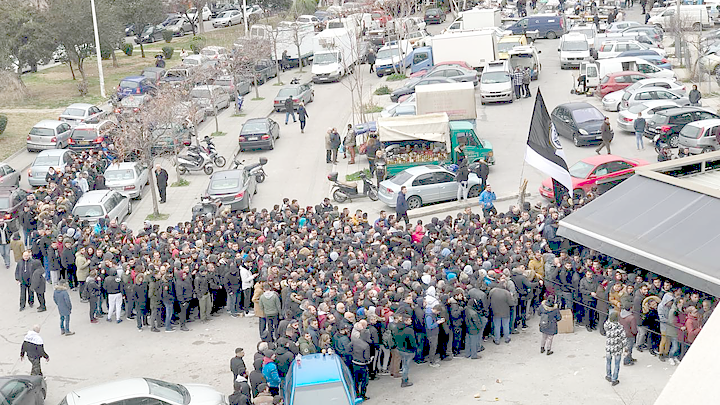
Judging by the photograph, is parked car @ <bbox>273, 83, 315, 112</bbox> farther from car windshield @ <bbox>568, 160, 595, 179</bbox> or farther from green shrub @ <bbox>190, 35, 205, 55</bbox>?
car windshield @ <bbox>568, 160, 595, 179</bbox>

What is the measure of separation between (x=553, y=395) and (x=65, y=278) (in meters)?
13.9

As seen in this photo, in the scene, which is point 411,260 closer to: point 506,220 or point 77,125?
point 506,220

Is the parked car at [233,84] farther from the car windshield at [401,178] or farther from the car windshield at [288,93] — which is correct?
the car windshield at [401,178]

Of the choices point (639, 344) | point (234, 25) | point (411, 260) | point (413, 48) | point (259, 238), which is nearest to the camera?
point (639, 344)

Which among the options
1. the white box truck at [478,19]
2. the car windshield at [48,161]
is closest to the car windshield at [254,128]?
the car windshield at [48,161]

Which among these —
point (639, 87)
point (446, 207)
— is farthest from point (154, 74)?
point (639, 87)

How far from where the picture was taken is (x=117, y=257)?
2319cm

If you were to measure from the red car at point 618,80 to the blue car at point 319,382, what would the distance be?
2746cm

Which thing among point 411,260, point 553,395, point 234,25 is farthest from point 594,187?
point 234,25

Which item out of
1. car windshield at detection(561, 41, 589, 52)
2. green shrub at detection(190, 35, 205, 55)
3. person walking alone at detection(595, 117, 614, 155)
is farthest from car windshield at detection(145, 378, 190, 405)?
green shrub at detection(190, 35, 205, 55)

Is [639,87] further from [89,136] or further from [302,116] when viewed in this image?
[89,136]

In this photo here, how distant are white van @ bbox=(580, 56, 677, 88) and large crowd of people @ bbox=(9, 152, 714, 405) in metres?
18.4

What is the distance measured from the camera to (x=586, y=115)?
35.0 metres

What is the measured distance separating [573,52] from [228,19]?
107 ft
